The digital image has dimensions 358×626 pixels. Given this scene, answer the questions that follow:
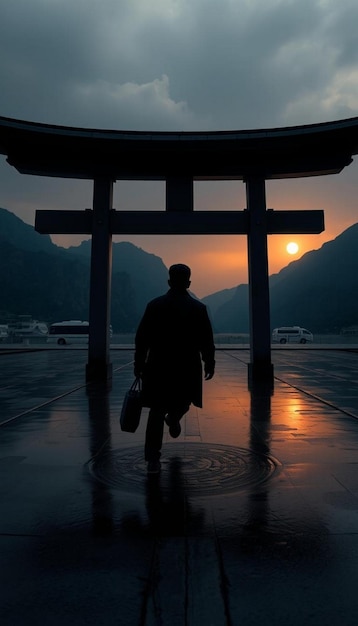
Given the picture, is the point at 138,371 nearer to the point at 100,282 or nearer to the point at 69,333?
the point at 100,282

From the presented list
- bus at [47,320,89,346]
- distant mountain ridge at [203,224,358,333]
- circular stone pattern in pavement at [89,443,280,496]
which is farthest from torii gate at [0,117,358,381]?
distant mountain ridge at [203,224,358,333]

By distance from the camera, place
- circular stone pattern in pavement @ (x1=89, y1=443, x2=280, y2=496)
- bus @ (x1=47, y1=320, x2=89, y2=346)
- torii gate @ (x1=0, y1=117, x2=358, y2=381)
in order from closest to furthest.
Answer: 1. circular stone pattern in pavement @ (x1=89, y1=443, x2=280, y2=496)
2. torii gate @ (x1=0, y1=117, x2=358, y2=381)
3. bus @ (x1=47, y1=320, x2=89, y2=346)

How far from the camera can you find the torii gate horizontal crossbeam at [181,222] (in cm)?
1106

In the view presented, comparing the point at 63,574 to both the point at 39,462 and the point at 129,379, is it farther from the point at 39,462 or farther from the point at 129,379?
the point at 129,379

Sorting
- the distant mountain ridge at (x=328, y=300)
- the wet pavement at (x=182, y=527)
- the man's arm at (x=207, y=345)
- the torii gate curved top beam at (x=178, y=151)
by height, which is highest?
A: the distant mountain ridge at (x=328, y=300)

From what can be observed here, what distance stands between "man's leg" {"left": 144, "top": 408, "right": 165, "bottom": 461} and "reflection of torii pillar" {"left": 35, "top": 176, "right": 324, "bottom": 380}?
24.5 feet

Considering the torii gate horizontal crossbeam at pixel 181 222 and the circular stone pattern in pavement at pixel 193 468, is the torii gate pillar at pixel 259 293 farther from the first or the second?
the circular stone pattern in pavement at pixel 193 468

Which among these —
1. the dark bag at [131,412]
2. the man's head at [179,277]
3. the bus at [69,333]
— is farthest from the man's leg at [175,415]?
the bus at [69,333]

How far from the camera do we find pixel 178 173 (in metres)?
11.4

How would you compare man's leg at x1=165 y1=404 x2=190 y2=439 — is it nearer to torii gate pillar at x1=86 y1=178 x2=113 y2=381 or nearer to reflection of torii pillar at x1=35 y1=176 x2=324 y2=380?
reflection of torii pillar at x1=35 y1=176 x2=324 y2=380

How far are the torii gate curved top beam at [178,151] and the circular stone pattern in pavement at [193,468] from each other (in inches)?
326

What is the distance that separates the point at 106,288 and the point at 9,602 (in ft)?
31.8

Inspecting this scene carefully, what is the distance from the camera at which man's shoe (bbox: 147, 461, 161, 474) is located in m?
3.74

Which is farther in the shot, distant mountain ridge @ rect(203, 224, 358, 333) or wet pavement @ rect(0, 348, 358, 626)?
distant mountain ridge @ rect(203, 224, 358, 333)
